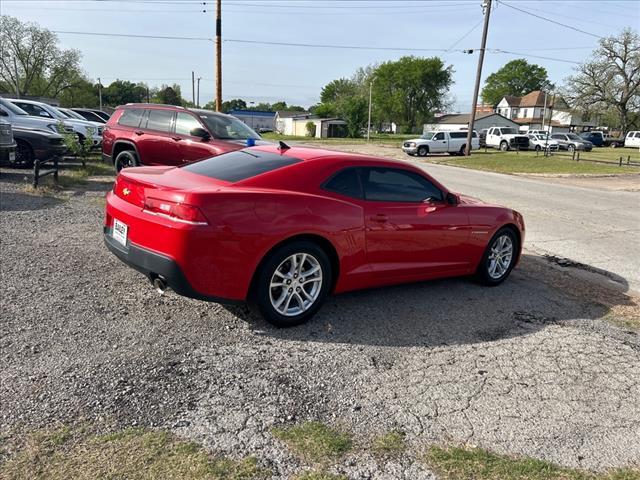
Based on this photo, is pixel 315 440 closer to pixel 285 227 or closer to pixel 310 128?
pixel 285 227

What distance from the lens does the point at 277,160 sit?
4.55 meters

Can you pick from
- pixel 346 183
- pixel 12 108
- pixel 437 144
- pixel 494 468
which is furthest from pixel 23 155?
pixel 437 144

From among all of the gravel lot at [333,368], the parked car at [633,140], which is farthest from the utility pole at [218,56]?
the parked car at [633,140]

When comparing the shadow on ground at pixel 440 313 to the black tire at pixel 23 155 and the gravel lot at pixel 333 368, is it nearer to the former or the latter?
the gravel lot at pixel 333 368

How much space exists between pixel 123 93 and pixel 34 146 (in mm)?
104224

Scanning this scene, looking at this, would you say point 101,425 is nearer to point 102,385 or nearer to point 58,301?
point 102,385

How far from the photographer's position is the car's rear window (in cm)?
432

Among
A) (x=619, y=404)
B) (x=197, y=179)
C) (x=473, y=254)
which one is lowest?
(x=619, y=404)

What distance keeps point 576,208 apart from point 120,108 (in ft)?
36.4

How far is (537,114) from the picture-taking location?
102875 mm

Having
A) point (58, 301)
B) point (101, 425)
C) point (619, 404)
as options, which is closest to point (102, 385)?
point (101, 425)

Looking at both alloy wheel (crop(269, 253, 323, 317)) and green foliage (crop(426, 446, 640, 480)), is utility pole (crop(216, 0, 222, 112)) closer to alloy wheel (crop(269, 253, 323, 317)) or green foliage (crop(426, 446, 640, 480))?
alloy wheel (crop(269, 253, 323, 317))

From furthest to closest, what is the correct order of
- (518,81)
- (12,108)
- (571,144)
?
(518,81), (571,144), (12,108)

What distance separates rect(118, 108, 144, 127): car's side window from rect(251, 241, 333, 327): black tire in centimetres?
838
